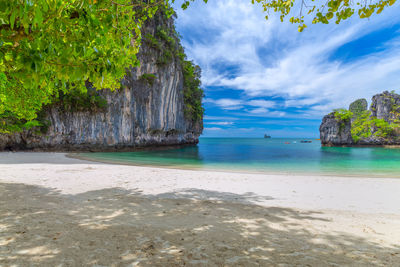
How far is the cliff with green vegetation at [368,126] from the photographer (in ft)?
154

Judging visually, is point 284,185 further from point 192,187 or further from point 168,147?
point 168,147

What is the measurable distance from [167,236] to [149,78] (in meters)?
27.6

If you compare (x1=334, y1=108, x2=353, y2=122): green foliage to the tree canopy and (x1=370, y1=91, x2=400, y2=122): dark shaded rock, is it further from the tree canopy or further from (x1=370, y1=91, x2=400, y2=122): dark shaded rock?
the tree canopy

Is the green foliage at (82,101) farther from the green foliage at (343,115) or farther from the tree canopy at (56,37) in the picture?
the green foliage at (343,115)

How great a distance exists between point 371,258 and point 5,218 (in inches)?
227

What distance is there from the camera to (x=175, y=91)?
3192 cm

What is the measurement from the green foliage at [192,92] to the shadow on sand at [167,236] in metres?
33.7

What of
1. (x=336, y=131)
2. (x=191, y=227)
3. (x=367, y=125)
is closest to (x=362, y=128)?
(x=367, y=125)

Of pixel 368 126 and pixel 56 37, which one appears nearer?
pixel 56 37

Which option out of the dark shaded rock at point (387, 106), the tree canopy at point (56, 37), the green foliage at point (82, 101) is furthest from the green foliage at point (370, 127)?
the tree canopy at point (56, 37)

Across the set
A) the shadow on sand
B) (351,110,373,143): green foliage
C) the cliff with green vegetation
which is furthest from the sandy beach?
(351,110,373,143): green foliage

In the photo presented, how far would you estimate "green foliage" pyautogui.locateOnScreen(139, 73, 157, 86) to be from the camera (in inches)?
1062

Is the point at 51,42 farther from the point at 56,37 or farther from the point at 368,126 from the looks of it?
the point at 368,126

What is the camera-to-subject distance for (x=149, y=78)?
27.7m
